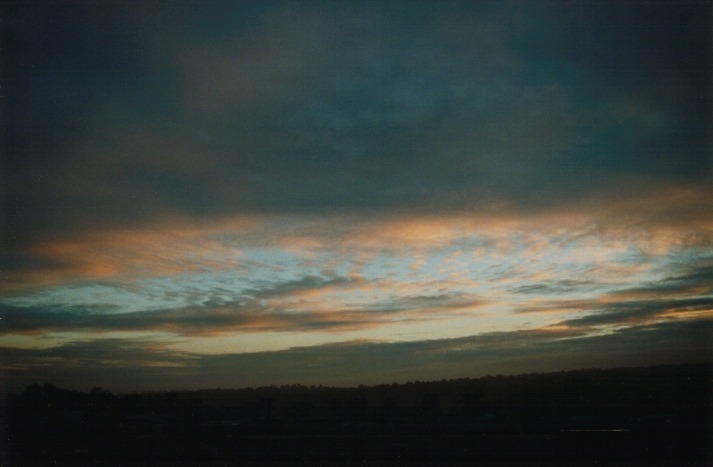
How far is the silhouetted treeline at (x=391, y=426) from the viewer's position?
74.4 ft

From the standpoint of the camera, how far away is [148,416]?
3719 cm

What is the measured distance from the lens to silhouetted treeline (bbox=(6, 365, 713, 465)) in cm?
2269

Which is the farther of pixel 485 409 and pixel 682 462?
pixel 485 409

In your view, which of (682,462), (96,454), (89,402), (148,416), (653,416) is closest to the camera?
(682,462)

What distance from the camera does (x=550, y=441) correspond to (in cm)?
2500

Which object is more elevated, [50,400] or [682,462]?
[50,400]

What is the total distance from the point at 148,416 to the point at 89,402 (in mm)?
5860

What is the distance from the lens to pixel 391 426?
105 ft

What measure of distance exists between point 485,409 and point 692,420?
12483mm

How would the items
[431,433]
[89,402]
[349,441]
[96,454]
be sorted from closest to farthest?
[96,454], [349,441], [431,433], [89,402]

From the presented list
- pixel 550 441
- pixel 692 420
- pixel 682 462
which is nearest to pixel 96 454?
pixel 550 441

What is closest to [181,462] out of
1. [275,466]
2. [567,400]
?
[275,466]

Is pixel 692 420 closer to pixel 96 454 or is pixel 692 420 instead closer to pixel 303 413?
pixel 303 413

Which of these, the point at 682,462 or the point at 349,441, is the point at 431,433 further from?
the point at 682,462
